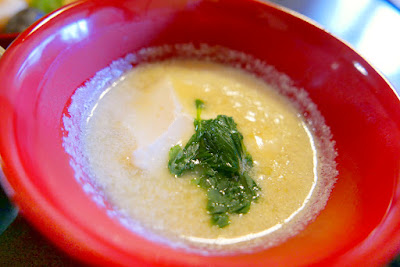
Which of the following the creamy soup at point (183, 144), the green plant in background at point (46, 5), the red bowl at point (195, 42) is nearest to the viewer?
the red bowl at point (195, 42)

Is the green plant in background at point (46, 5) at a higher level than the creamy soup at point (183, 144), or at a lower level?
higher

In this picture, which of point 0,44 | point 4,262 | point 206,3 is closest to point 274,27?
point 206,3

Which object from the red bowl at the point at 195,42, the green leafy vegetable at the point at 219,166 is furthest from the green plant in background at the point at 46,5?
the green leafy vegetable at the point at 219,166

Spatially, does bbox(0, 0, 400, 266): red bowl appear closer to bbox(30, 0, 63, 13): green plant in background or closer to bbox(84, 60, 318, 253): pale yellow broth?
bbox(84, 60, 318, 253): pale yellow broth

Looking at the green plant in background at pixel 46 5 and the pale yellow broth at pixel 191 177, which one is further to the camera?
the green plant in background at pixel 46 5

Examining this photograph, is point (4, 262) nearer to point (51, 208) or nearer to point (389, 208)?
point (51, 208)

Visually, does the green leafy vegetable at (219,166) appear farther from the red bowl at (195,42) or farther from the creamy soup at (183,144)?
the red bowl at (195,42)

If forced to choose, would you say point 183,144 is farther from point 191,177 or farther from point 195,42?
point 195,42
